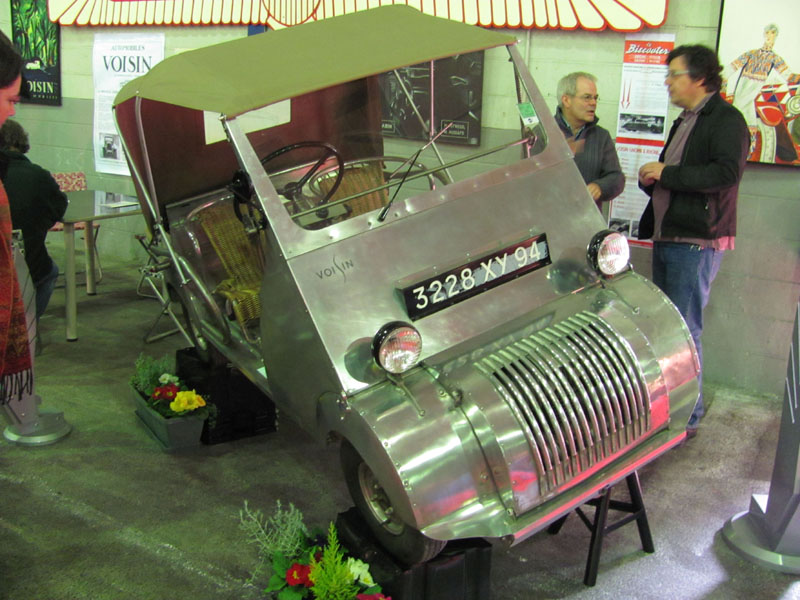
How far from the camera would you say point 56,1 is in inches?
314

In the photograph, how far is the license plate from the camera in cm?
306

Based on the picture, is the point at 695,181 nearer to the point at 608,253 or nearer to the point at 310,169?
the point at 608,253

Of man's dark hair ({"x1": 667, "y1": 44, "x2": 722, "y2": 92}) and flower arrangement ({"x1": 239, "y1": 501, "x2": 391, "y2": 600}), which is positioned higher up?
man's dark hair ({"x1": 667, "y1": 44, "x2": 722, "y2": 92})

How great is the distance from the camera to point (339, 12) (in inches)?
240

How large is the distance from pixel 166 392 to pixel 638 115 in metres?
3.30

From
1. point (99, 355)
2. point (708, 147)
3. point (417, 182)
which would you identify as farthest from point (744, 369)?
point (99, 355)

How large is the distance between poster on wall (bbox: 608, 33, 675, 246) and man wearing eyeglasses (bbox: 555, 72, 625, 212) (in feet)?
1.88

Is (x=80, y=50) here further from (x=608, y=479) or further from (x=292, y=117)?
(x=608, y=479)

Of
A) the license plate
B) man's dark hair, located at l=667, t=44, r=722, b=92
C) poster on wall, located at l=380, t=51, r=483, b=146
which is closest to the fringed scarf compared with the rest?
the license plate

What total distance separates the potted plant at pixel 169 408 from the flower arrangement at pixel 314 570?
1.23 m

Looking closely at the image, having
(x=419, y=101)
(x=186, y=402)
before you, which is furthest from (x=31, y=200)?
(x=419, y=101)

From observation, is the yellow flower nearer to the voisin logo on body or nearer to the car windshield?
the car windshield

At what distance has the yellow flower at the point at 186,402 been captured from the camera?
4137mm

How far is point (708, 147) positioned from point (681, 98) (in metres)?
0.30
